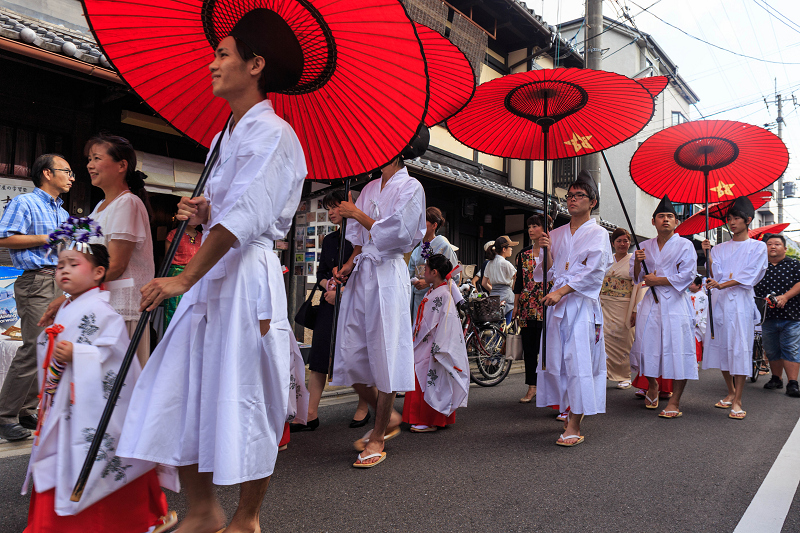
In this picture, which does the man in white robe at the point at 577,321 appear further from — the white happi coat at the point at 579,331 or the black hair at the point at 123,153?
the black hair at the point at 123,153

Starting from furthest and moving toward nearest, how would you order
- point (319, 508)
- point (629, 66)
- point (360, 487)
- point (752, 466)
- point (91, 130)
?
point (629, 66), point (91, 130), point (752, 466), point (360, 487), point (319, 508)

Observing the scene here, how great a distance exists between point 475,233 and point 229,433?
1038cm

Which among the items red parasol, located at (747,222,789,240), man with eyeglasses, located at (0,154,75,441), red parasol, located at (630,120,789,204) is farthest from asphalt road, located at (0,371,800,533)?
red parasol, located at (747,222,789,240)

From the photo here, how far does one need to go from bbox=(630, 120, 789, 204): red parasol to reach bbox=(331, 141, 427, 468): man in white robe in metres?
3.67

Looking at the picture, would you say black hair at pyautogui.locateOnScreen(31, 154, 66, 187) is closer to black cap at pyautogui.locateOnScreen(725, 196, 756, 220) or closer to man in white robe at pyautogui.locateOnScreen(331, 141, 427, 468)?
man in white robe at pyautogui.locateOnScreen(331, 141, 427, 468)

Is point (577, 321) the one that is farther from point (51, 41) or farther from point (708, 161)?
point (51, 41)

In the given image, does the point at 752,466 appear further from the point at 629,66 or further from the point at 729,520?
the point at 629,66

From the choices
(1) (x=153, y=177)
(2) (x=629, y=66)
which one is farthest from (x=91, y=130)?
(2) (x=629, y=66)

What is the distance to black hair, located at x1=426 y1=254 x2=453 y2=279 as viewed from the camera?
4562mm

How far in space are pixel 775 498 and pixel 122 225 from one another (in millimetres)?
3570

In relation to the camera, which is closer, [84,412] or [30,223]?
[84,412]

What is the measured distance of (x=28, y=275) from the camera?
3.63 metres

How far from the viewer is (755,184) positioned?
5.86 m

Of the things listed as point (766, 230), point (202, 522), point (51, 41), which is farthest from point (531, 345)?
point (766, 230)
